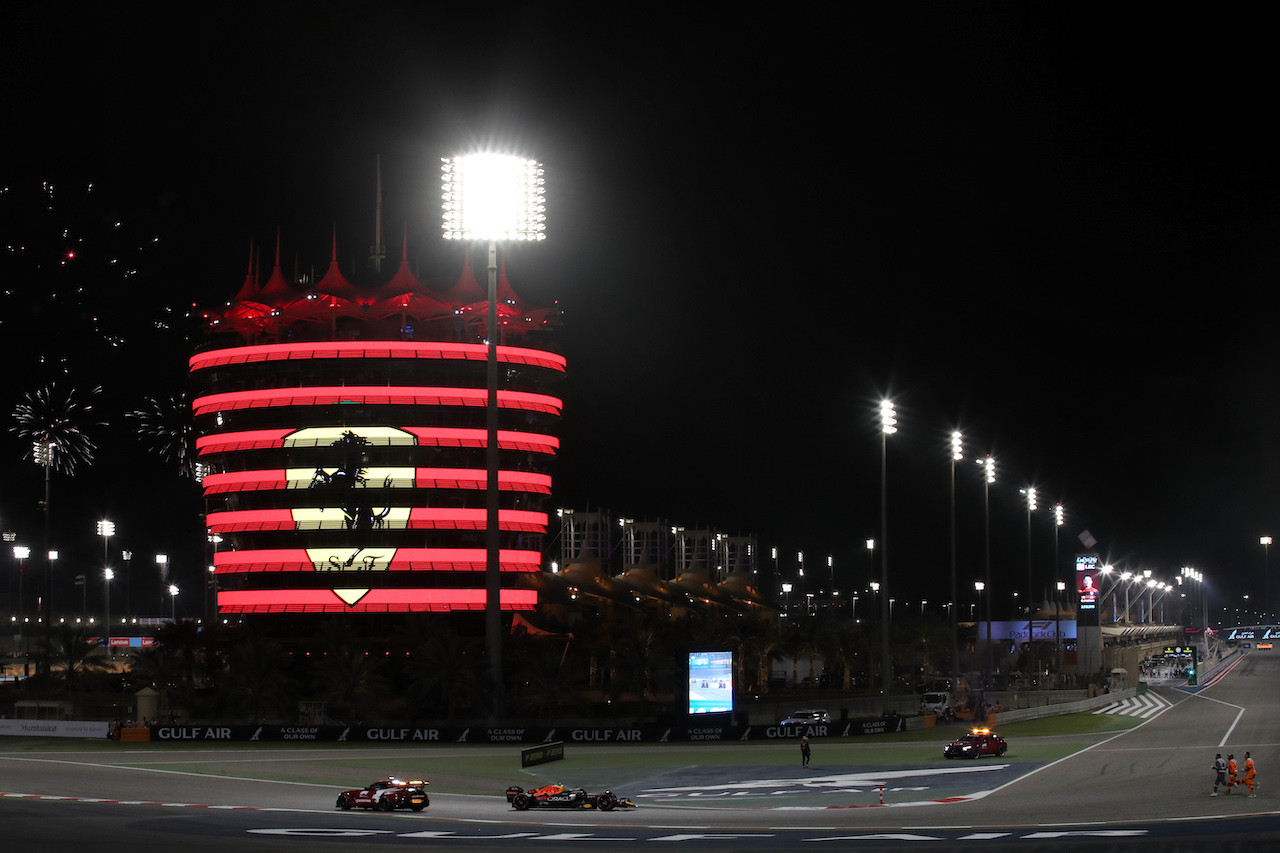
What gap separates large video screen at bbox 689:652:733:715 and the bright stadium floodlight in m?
23.3

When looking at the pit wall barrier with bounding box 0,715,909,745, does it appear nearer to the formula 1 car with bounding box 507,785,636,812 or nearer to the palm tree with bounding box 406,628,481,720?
the palm tree with bounding box 406,628,481,720

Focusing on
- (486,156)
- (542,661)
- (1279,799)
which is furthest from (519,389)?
(1279,799)

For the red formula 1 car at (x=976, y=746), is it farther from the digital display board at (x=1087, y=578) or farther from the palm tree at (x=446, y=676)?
the digital display board at (x=1087, y=578)

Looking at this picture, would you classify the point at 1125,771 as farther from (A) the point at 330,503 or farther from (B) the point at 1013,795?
(A) the point at 330,503

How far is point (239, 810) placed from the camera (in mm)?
41375

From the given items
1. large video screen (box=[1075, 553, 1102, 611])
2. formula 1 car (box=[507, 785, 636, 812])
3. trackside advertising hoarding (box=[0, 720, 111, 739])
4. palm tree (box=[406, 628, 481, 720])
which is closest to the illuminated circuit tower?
palm tree (box=[406, 628, 481, 720])

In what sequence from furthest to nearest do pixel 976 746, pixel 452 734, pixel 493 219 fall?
1. pixel 452 734
2. pixel 976 746
3. pixel 493 219

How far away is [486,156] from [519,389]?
173ft

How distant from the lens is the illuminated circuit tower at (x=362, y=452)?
3984 inches

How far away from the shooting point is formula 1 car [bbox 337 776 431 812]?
137 feet

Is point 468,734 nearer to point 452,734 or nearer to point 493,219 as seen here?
point 452,734

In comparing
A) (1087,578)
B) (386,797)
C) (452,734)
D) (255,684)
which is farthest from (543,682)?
(1087,578)

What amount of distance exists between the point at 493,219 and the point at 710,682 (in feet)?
88.4

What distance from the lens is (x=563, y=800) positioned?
4216cm
